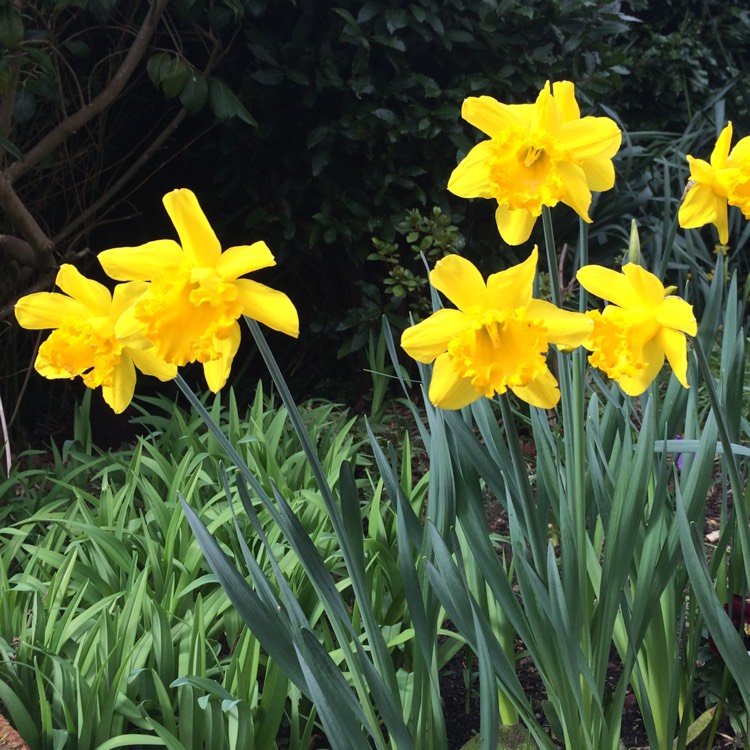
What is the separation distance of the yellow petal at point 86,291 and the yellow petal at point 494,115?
49 cm

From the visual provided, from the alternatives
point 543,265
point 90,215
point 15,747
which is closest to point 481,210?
point 543,265

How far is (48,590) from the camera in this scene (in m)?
1.56

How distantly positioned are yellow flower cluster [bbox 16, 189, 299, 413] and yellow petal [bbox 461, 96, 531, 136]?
0.33m

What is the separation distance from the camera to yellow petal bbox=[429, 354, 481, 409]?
2.81ft

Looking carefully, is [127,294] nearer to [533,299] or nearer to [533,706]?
[533,299]

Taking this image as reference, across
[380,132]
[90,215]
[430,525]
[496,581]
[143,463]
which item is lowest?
[143,463]

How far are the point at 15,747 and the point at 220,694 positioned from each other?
0.95 feet

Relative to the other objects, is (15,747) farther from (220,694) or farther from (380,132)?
(380,132)

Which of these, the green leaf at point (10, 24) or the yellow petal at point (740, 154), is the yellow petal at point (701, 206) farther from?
the green leaf at point (10, 24)

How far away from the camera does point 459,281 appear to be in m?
0.84

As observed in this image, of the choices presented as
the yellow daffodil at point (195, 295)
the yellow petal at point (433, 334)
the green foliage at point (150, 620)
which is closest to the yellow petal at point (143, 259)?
the yellow daffodil at point (195, 295)

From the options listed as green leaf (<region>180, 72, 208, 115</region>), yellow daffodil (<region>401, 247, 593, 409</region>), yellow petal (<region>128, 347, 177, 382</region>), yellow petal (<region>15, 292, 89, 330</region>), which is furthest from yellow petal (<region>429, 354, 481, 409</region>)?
green leaf (<region>180, 72, 208, 115</region>)

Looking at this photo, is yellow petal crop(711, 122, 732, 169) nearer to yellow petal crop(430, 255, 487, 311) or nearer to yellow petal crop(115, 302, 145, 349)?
yellow petal crop(430, 255, 487, 311)

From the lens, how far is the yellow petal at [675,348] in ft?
2.90
